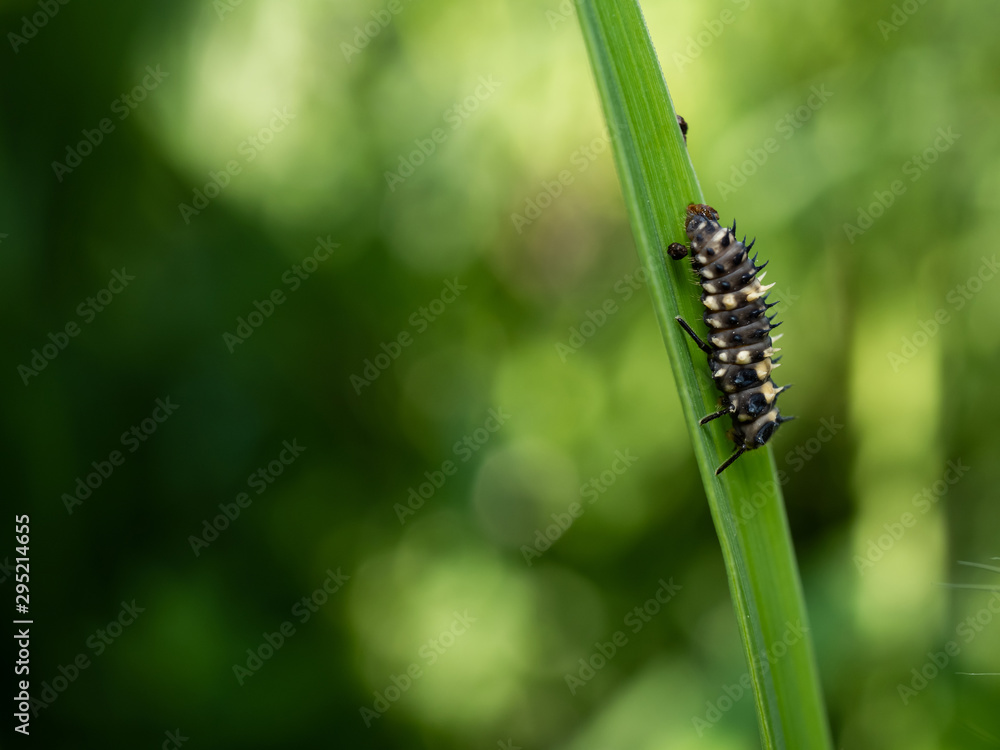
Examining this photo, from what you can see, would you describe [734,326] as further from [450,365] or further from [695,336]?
[450,365]

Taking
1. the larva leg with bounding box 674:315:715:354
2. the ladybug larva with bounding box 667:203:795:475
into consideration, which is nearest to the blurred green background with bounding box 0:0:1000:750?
the ladybug larva with bounding box 667:203:795:475

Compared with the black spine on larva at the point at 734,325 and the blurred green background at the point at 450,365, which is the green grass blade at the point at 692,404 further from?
the blurred green background at the point at 450,365

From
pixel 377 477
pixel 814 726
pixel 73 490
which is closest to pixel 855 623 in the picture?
pixel 814 726

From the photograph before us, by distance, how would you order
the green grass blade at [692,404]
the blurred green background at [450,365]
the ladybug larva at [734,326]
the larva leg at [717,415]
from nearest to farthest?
the green grass blade at [692,404] < the larva leg at [717,415] < the ladybug larva at [734,326] < the blurred green background at [450,365]

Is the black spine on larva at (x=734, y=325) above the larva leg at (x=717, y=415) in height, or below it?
above

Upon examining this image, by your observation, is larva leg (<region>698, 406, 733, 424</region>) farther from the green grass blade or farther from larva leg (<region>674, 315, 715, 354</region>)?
larva leg (<region>674, 315, 715, 354</region>)

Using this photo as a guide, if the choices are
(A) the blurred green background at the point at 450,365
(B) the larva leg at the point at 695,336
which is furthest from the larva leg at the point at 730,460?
(A) the blurred green background at the point at 450,365

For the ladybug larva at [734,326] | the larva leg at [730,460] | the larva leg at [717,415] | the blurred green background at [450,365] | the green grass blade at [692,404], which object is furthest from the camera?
the blurred green background at [450,365]
